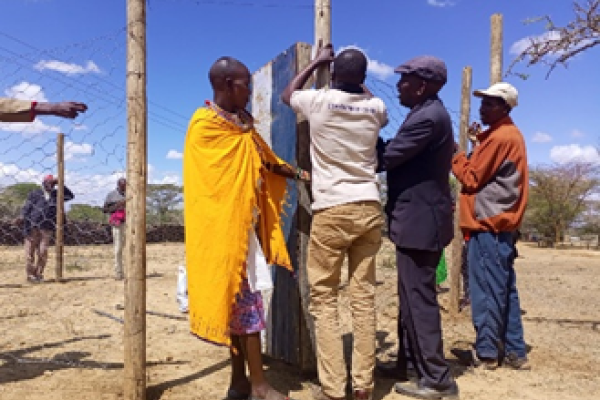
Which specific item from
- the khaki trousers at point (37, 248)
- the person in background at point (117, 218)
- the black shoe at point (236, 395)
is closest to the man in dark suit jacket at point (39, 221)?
the khaki trousers at point (37, 248)

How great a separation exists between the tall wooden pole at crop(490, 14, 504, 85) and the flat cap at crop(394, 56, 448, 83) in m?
2.02

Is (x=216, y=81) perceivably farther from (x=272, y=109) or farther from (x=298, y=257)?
(x=298, y=257)

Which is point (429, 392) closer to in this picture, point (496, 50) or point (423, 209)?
point (423, 209)

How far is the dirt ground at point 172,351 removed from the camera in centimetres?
324

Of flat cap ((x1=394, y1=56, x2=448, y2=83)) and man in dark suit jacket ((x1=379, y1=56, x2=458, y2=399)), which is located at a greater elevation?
flat cap ((x1=394, y1=56, x2=448, y2=83))

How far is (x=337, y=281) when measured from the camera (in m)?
2.89

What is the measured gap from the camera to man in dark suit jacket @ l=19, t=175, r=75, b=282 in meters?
8.36

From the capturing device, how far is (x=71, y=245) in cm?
1812

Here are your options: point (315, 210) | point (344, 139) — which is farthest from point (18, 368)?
point (344, 139)

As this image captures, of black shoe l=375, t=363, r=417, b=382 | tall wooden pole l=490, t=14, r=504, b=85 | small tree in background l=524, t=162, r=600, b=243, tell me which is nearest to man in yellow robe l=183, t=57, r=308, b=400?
black shoe l=375, t=363, r=417, b=382

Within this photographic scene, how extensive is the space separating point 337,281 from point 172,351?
1964 millimetres

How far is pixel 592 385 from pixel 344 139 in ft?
8.24

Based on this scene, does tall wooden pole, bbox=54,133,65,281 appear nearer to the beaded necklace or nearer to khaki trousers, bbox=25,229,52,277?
khaki trousers, bbox=25,229,52,277

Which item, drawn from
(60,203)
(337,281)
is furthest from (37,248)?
(337,281)
